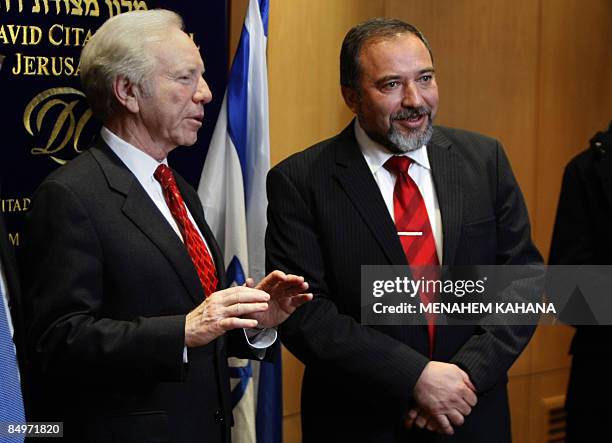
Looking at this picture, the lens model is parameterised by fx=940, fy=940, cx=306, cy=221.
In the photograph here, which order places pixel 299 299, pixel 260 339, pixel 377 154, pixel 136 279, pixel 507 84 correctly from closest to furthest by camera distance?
pixel 136 279
pixel 299 299
pixel 260 339
pixel 377 154
pixel 507 84

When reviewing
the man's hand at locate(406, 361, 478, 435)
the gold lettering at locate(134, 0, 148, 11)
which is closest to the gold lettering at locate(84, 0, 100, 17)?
the gold lettering at locate(134, 0, 148, 11)

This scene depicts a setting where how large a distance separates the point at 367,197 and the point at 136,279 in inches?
32.1

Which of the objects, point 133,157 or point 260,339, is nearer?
point 133,157

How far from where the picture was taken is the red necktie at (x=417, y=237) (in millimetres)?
2809

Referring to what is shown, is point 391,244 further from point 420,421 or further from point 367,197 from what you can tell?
point 420,421

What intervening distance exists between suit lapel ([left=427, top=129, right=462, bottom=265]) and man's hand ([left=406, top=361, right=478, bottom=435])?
329 mm

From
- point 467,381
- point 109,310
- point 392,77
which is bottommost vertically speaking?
point 467,381

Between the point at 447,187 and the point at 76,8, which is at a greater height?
the point at 76,8

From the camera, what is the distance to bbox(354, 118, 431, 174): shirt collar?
291cm

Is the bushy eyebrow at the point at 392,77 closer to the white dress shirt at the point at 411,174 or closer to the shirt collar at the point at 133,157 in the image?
the white dress shirt at the point at 411,174

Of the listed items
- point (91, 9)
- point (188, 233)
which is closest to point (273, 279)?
point (188, 233)

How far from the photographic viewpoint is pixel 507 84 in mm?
4918

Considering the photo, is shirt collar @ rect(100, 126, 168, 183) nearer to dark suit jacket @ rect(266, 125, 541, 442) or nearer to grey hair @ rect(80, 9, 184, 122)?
grey hair @ rect(80, 9, 184, 122)

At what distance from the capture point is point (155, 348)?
2252 mm
